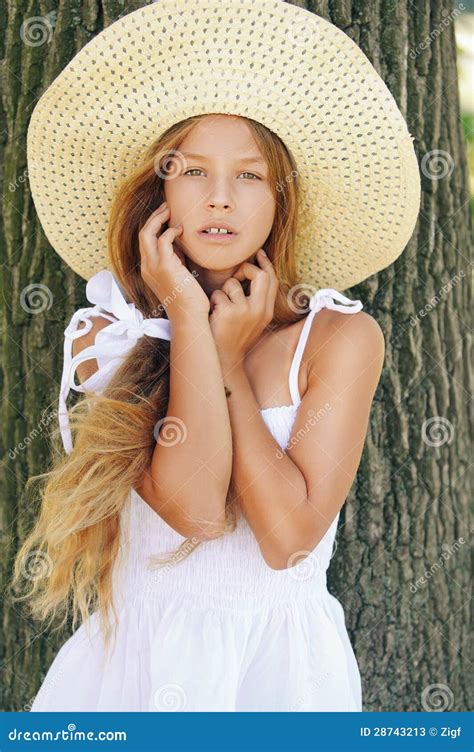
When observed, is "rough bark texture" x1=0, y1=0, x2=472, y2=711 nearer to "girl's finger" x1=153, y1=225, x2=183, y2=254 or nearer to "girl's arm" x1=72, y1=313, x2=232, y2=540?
"girl's finger" x1=153, y1=225, x2=183, y2=254

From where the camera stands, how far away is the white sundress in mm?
2451

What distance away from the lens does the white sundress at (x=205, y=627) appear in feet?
8.04

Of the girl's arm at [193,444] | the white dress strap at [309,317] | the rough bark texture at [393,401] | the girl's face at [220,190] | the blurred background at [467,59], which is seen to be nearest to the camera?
the girl's arm at [193,444]

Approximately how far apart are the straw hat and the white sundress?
313 millimetres

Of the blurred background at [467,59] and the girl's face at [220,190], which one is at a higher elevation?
the blurred background at [467,59]

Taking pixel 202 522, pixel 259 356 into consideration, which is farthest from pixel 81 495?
pixel 259 356

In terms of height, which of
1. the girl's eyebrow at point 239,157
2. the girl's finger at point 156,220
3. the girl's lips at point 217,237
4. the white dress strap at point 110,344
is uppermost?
the girl's eyebrow at point 239,157

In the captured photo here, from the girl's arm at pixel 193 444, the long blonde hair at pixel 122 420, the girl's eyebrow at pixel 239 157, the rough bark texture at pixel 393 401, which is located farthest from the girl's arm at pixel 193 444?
the rough bark texture at pixel 393 401

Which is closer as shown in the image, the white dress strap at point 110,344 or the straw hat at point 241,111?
the straw hat at point 241,111

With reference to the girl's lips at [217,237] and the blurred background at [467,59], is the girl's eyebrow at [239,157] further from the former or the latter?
the blurred background at [467,59]

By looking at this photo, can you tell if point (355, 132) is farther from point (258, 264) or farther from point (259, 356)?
point (259, 356)

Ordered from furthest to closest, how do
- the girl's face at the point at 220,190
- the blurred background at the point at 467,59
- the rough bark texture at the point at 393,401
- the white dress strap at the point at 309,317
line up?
the blurred background at the point at 467,59, the rough bark texture at the point at 393,401, the white dress strap at the point at 309,317, the girl's face at the point at 220,190

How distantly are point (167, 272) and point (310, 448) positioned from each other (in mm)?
615

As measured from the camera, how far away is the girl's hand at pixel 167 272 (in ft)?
8.20
